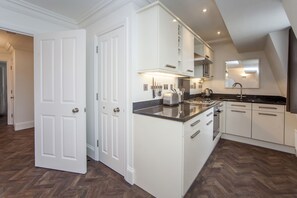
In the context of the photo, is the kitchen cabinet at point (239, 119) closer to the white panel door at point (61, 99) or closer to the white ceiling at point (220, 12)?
the white ceiling at point (220, 12)

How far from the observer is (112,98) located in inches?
89.0

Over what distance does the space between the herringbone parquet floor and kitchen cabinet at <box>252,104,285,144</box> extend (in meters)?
0.38

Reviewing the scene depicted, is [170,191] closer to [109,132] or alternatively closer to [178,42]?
[109,132]

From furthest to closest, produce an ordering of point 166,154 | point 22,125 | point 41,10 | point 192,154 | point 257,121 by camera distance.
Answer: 1. point 22,125
2. point 257,121
3. point 41,10
4. point 192,154
5. point 166,154

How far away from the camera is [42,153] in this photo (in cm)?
238

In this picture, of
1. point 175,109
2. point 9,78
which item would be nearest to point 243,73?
point 175,109

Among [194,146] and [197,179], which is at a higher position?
[194,146]

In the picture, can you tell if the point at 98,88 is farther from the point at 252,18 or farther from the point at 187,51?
the point at 252,18

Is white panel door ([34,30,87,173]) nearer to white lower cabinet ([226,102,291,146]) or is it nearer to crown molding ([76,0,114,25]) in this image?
crown molding ([76,0,114,25])

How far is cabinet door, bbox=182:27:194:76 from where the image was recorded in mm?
→ 2432

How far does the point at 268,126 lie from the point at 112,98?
3085 mm

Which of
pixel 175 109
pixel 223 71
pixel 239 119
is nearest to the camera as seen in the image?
pixel 175 109

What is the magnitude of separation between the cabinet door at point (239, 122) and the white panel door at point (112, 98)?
104 inches

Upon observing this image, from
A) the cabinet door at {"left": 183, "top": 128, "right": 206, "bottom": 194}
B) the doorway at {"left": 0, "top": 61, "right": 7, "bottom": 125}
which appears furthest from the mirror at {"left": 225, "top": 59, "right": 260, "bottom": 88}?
the doorway at {"left": 0, "top": 61, "right": 7, "bottom": 125}
